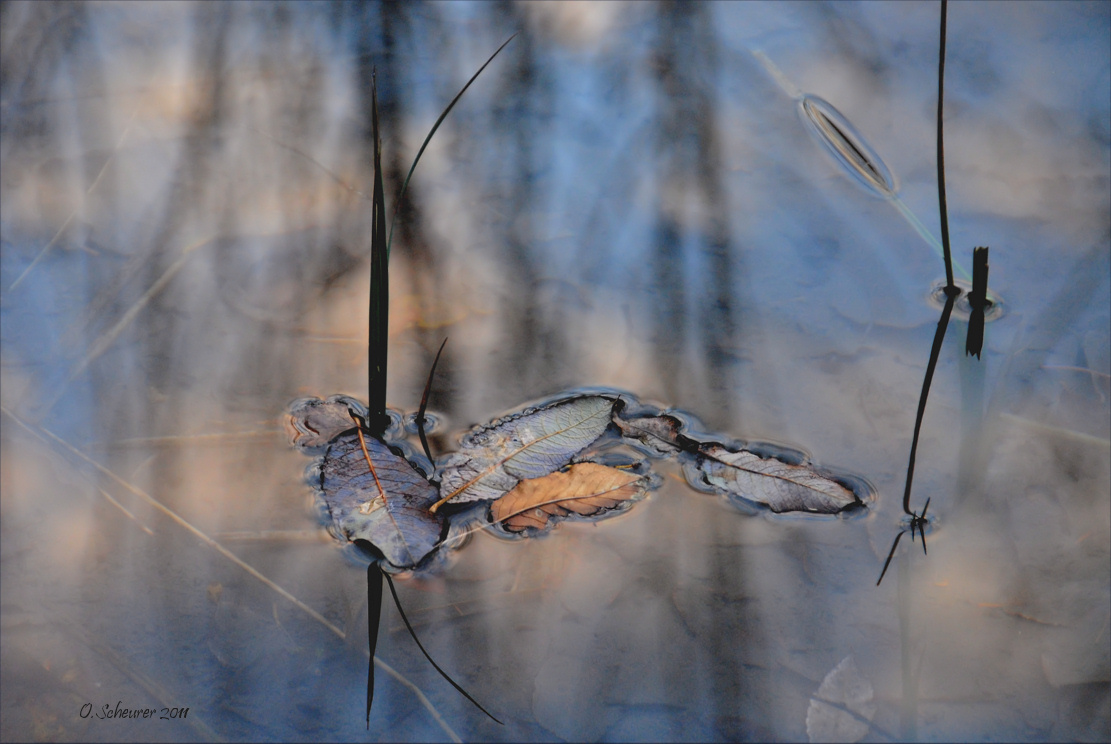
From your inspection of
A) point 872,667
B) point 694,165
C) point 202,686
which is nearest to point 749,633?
point 872,667

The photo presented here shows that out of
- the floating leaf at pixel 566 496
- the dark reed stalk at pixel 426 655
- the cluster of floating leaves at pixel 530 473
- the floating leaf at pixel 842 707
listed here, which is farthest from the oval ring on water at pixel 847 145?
the dark reed stalk at pixel 426 655

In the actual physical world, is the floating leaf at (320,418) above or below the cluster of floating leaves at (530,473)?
above

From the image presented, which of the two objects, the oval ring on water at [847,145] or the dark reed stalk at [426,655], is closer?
the dark reed stalk at [426,655]

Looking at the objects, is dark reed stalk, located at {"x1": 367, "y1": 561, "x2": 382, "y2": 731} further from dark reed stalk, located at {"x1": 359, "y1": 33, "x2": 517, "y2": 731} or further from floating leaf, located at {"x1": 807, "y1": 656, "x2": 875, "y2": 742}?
floating leaf, located at {"x1": 807, "y1": 656, "x2": 875, "y2": 742}

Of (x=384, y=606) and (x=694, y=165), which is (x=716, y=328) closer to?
(x=694, y=165)

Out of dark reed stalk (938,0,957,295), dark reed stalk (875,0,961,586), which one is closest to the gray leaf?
dark reed stalk (875,0,961,586)

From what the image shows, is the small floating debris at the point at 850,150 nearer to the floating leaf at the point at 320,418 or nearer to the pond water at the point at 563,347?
the pond water at the point at 563,347
